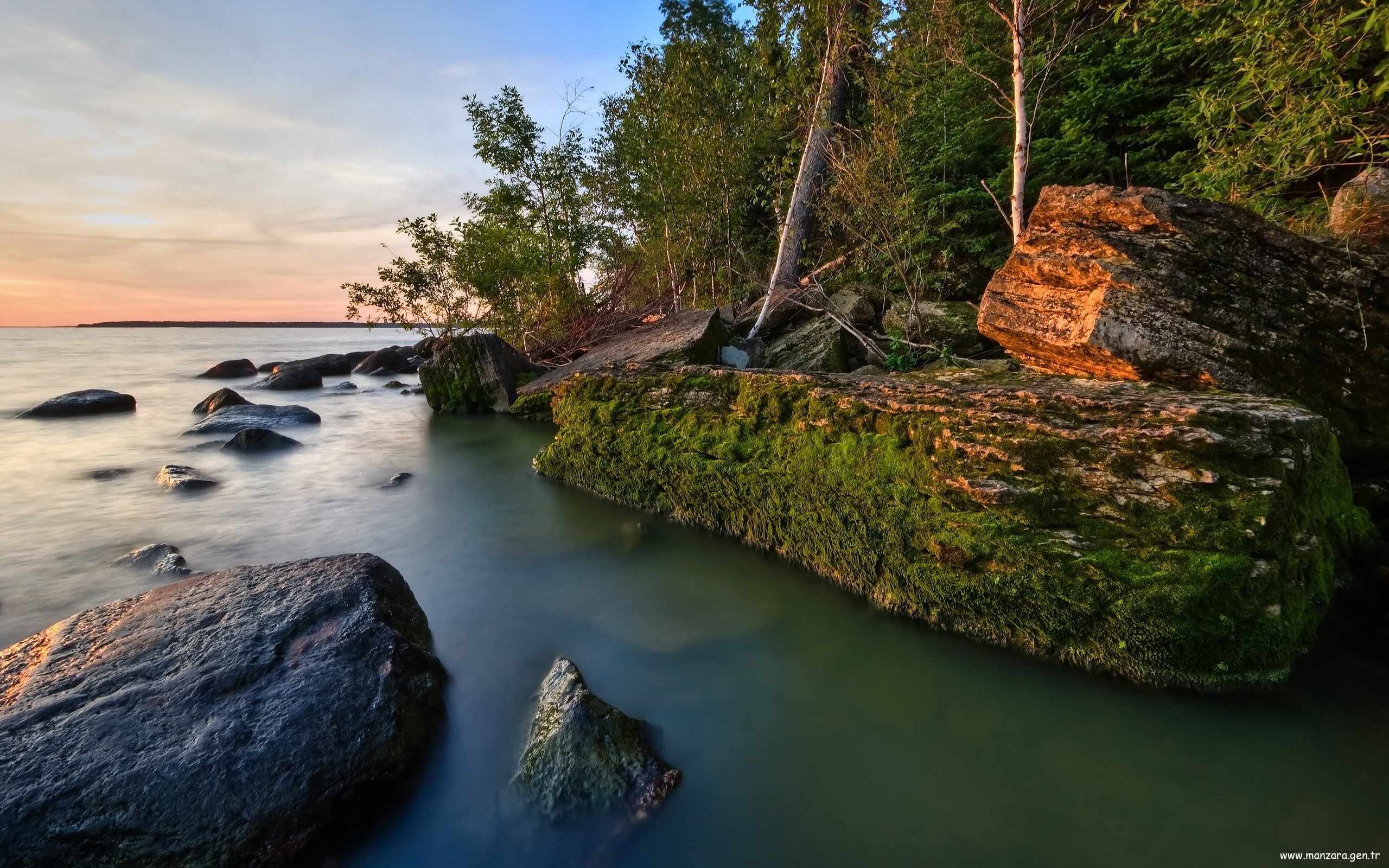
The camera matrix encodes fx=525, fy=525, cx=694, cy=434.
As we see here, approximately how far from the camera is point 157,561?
16.7ft

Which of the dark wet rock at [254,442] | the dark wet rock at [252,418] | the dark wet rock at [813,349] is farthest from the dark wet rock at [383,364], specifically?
the dark wet rock at [813,349]

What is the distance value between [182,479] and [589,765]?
8.35 metres

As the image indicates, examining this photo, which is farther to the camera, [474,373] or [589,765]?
[474,373]

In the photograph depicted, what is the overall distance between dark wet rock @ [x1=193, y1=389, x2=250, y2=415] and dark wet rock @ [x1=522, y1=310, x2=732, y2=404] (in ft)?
28.4

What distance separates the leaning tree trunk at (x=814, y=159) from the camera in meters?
9.42

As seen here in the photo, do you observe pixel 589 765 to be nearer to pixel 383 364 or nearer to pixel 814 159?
pixel 814 159

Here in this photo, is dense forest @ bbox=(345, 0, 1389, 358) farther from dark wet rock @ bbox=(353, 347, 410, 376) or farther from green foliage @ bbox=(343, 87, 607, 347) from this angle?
dark wet rock @ bbox=(353, 347, 410, 376)

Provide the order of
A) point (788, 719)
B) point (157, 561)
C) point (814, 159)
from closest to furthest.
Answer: point (788, 719), point (157, 561), point (814, 159)

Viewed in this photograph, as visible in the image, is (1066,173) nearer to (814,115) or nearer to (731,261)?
(814,115)

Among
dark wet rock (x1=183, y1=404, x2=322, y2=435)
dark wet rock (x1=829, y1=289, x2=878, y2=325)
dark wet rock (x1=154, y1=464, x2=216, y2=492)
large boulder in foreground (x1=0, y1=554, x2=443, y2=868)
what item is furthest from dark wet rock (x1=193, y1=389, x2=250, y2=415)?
dark wet rock (x1=829, y1=289, x2=878, y2=325)

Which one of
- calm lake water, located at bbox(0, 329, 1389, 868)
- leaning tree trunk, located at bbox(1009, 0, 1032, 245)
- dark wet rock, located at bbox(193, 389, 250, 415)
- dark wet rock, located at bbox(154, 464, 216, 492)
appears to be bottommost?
calm lake water, located at bbox(0, 329, 1389, 868)

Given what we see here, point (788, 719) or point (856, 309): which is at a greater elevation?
point (856, 309)

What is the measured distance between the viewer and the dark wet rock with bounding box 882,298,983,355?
26.9ft

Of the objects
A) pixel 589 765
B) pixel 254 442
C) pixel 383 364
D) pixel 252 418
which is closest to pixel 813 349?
pixel 589 765
